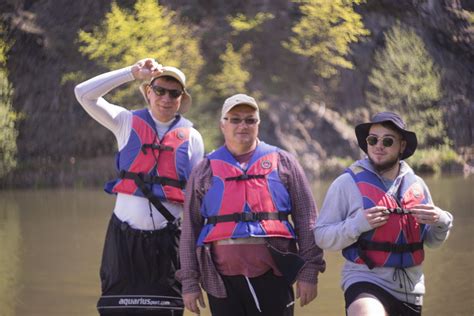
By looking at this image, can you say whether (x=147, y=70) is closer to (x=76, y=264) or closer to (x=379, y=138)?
(x=379, y=138)

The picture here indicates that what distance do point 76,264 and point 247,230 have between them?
4106 mm

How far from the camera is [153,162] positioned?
314 centimetres

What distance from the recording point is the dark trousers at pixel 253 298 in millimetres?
2742

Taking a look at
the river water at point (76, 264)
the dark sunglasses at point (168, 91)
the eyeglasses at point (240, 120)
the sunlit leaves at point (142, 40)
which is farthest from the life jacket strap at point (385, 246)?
the sunlit leaves at point (142, 40)

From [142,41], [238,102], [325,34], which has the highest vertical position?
[325,34]

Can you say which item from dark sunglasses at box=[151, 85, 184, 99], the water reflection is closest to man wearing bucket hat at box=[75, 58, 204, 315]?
dark sunglasses at box=[151, 85, 184, 99]

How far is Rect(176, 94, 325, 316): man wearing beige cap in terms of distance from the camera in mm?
2730

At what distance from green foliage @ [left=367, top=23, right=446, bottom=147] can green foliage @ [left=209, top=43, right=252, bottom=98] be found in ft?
11.4

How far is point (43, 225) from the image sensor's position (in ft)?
27.6

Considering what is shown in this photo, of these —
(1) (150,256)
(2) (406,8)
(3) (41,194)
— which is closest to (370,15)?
(2) (406,8)

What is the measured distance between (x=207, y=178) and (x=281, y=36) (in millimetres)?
15334

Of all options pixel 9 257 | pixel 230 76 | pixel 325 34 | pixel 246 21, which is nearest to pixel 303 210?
pixel 9 257

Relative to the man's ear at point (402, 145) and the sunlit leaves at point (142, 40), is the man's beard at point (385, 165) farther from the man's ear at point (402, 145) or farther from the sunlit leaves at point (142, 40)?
the sunlit leaves at point (142, 40)

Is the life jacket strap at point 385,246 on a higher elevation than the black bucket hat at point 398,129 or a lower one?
lower
